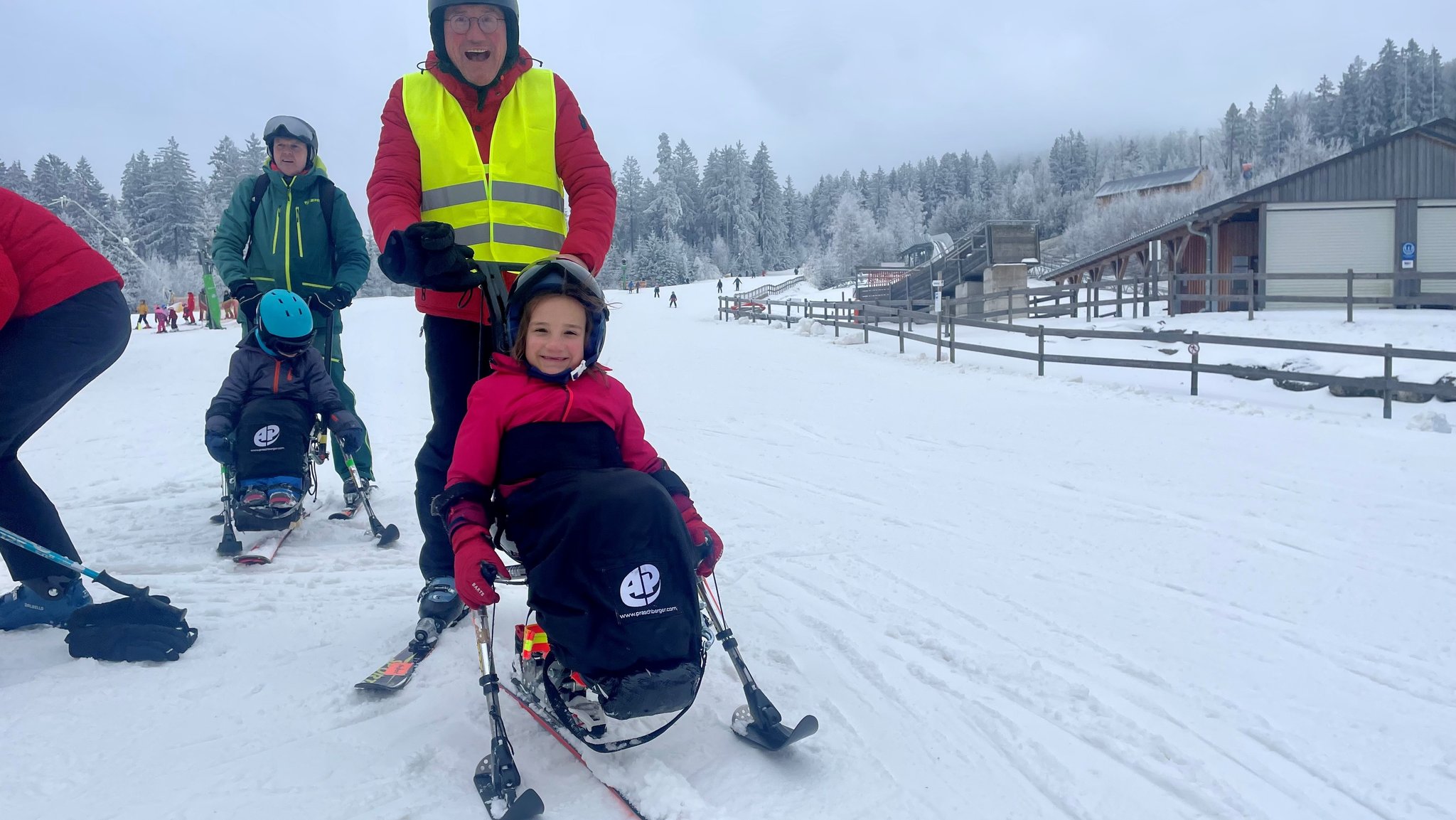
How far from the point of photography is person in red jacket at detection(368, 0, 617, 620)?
326 centimetres

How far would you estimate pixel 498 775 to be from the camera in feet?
7.73

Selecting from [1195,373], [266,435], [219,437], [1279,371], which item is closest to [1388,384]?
[1279,371]

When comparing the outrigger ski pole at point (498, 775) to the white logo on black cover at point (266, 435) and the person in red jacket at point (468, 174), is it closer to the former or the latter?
the person in red jacket at point (468, 174)

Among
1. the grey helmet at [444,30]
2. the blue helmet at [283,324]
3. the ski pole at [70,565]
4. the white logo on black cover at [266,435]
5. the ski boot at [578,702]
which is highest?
the grey helmet at [444,30]

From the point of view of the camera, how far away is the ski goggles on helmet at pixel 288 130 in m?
5.16

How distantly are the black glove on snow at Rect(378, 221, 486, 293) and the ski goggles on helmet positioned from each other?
9.30ft

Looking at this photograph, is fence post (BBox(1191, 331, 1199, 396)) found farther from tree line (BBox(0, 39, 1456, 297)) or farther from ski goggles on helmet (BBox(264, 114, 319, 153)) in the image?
tree line (BBox(0, 39, 1456, 297))

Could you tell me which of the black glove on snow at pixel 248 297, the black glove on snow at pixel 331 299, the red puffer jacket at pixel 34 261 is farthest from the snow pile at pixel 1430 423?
the red puffer jacket at pixel 34 261

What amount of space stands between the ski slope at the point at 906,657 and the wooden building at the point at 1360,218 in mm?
21180

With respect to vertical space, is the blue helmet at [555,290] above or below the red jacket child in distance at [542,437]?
above

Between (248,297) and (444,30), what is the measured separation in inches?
111

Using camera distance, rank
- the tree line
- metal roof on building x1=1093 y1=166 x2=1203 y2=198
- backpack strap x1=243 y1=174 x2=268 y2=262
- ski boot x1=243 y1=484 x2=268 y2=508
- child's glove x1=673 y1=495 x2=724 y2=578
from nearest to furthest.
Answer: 1. child's glove x1=673 y1=495 x2=724 y2=578
2. ski boot x1=243 y1=484 x2=268 y2=508
3. backpack strap x1=243 y1=174 x2=268 y2=262
4. the tree line
5. metal roof on building x1=1093 y1=166 x2=1203 y2=198

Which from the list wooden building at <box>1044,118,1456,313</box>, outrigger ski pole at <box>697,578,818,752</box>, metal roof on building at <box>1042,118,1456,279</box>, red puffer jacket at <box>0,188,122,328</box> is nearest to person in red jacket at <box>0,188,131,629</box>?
red puffer jacket at <box>0,188,122,328</box>

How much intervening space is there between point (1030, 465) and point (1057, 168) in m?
139
